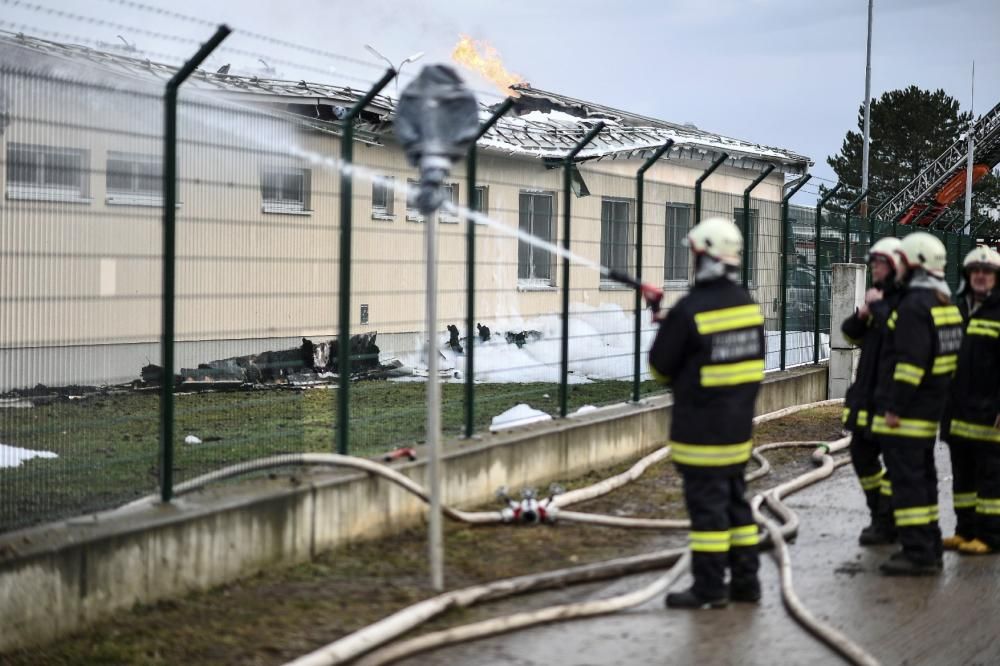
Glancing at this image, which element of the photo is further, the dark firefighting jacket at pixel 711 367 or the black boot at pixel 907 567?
the black boot at pixel 907 567

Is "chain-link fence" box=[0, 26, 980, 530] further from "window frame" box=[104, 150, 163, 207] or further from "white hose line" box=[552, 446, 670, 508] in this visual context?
"white hose line" box=[552, 446, 670, 508]

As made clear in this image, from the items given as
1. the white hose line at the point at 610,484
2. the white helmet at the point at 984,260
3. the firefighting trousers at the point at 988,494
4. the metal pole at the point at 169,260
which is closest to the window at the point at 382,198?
the metal pole at the point at 169,260

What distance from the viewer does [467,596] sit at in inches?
250

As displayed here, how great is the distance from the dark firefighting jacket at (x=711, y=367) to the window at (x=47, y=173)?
9.41 ft

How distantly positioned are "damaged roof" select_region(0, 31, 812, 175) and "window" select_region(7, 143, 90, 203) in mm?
718

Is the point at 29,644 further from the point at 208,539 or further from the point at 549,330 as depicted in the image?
the point at 549,330

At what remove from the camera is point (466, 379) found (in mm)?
9289

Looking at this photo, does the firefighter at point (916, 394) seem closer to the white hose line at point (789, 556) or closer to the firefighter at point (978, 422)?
the firefighter at point (978, 422)

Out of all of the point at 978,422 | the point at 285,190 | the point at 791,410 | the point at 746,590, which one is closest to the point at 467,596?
the point at 746,590

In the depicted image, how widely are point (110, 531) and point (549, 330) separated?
5333 millimetres

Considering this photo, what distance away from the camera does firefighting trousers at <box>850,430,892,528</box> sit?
8.36 meters

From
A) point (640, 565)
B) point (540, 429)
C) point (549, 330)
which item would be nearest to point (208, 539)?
point (640, 565)

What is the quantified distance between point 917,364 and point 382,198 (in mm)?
3409

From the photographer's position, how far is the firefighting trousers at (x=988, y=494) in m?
8.04
